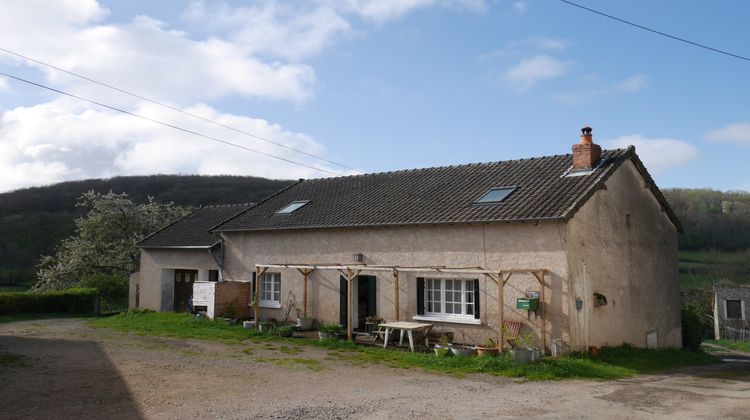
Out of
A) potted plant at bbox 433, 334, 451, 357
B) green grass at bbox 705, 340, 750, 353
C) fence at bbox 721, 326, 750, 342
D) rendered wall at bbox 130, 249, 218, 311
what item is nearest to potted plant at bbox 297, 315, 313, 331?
potted plant at bbox 433, 334, 451, 357

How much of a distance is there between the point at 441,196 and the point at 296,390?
349 inches

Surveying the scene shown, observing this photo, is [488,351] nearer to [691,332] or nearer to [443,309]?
[443,309]

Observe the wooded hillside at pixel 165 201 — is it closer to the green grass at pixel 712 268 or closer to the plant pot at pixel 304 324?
the green grass at pixel 712 268

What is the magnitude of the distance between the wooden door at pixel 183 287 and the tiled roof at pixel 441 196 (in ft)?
13.6

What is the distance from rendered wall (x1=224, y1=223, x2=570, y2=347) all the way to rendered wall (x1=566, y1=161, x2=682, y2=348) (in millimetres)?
523

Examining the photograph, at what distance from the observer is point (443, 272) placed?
1515 cm

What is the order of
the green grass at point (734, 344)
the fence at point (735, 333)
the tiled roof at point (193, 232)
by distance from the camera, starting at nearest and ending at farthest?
the tiled roof at point (193, 232) < the green grass at point (734, 344) < the fence at point (735, 333)

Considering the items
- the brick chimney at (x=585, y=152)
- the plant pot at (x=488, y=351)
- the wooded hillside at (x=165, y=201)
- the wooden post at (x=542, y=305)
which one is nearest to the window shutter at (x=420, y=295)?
the plant pot at (x=488, y=351)

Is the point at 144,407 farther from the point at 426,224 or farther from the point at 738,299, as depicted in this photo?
the point at 738,299

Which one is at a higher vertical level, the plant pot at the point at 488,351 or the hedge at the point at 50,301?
the hedge at the point at 50,301

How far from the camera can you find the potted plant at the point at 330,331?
16.2m

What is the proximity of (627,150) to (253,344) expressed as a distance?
471 inches

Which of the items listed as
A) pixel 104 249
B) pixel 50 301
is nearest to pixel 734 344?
pixel 104 249

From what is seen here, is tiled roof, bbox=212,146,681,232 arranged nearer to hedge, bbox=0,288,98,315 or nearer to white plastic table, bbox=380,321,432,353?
white plastic table, bbox=380,321,432,353
